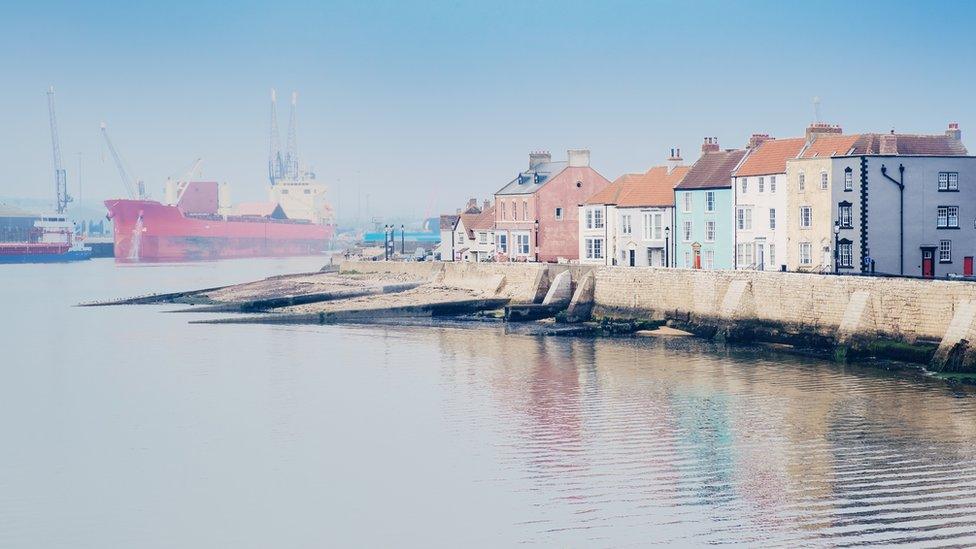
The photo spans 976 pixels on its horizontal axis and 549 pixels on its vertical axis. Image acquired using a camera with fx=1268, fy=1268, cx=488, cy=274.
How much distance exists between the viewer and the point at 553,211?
90688 mm

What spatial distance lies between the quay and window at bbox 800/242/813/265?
6.24 meters

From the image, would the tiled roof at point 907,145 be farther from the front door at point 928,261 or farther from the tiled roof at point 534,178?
the tiled roof at point 534,178

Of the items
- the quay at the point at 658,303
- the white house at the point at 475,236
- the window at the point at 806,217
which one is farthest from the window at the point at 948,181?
the white house at the point at 475,236

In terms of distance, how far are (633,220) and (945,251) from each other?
22.2 meters

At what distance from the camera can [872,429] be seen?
117ft

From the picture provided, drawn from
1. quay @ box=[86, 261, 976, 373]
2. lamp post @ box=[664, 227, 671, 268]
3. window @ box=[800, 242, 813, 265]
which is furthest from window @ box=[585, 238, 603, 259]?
window @ box=[800, 242, 813, 265]

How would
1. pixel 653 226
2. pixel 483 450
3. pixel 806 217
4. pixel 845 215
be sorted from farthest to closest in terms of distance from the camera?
pixel 653 226
pixel 806 217
pixel 845 215
pixel 483 450

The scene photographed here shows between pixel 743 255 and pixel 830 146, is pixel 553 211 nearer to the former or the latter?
pixel 743 255

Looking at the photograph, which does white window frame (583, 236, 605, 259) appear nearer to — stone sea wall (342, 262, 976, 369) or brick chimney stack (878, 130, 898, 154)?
stone sea wall (342, 262, 976, 369)

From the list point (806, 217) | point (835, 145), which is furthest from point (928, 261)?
point (835, 145)

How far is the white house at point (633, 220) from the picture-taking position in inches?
3017

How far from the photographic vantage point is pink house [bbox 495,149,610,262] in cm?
9038

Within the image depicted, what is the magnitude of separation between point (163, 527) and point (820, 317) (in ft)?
105

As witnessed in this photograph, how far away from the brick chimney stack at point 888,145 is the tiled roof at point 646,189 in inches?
675
